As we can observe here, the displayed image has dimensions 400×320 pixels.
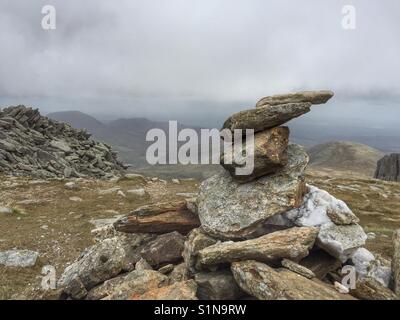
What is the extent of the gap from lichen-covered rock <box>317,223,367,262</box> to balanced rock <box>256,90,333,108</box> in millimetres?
6198

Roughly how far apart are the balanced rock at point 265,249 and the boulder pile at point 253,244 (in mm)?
41

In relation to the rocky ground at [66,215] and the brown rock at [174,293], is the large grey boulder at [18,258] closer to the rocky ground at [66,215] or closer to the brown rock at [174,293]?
the rocky ground at [66,215]

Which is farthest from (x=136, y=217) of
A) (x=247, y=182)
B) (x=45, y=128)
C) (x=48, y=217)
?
(x=45, y=128)

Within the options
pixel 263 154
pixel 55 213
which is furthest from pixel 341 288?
pixel 55 213

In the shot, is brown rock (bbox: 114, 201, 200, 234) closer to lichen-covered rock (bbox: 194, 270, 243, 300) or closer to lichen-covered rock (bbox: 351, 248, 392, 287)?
lichen-covered rock (bbox: 194, 270, 243, 300)

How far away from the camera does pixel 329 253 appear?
1734 cm

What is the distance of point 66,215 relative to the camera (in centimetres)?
3306

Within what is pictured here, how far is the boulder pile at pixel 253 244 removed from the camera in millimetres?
15039

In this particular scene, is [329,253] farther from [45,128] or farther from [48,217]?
[45,128]

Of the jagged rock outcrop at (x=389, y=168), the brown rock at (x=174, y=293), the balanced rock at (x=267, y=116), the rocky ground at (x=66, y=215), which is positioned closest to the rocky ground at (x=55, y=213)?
the rocky ground at (x=66, y=215)

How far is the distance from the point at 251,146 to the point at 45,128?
184 ft

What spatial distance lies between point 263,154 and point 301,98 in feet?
12.9

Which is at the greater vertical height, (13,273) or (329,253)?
(329,253)
